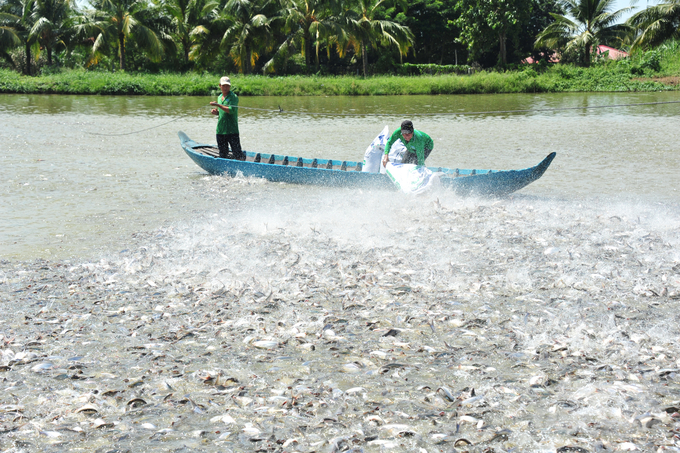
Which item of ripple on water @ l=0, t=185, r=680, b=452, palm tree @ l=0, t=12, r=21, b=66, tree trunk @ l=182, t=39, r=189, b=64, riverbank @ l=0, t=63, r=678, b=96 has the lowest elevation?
ripple on water @ l=0, t=185, r=680, b=452

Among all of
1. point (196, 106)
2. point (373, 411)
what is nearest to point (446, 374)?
point (373, 411)

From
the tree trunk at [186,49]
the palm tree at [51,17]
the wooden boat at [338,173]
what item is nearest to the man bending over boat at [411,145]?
the wooden boat at [338,173]

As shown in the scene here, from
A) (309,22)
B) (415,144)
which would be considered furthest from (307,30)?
(415,144)

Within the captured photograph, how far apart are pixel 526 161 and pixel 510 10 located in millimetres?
31393

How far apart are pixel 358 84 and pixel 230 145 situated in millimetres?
30510

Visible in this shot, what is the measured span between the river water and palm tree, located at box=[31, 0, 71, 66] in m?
40.5

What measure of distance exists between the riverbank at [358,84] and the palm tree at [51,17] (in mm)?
5477

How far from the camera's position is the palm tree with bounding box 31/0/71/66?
1918 inches

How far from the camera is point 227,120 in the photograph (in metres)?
14.2

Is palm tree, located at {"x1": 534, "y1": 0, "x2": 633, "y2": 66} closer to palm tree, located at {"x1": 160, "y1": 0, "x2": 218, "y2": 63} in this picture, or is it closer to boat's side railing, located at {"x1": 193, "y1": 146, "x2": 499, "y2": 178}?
palm tree, located at {"x1": 160, "y1": 0, "x2": 218, "y2": 63}

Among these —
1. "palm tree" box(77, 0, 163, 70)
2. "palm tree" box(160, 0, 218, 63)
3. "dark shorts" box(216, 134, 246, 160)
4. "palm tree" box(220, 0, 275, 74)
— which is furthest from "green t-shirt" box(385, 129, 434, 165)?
"palm tree" box(77, 0, 163, 70)

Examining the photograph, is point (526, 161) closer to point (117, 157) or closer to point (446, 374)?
point (117, 157)

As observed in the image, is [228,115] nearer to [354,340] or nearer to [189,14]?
[354,340]

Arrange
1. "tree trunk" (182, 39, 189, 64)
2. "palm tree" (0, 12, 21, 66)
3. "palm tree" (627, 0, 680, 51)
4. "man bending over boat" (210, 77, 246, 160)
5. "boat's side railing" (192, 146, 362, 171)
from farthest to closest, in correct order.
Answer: "tree trunk" (182, 39, 189, 64)
"palm tree" (0, 12, 21, 66)
"palm tree" (627, 0, 680, 51)
"boat's side railing" (192, 146, 362, 171)
"man bending over boat" (210, 77, 246, 160)
